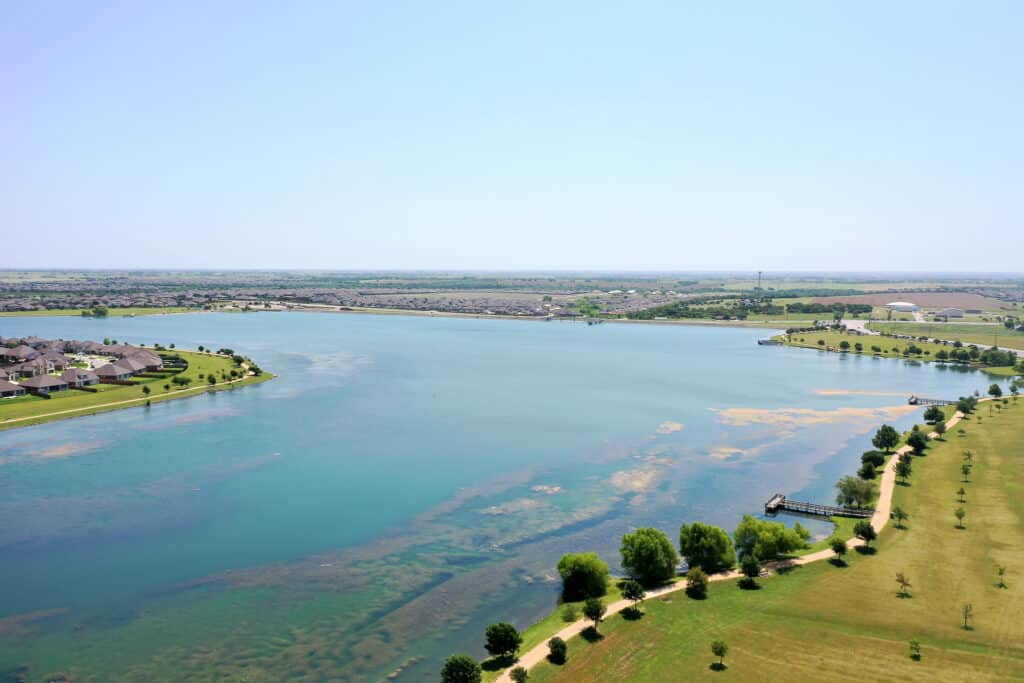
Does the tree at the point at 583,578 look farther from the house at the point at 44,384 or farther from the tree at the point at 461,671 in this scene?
the house at the point at 44,384

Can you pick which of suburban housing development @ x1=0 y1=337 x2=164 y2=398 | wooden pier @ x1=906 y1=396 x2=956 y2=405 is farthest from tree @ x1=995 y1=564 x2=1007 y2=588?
suburban housing development @ x1=0 y1=337 x2=164 y2=398

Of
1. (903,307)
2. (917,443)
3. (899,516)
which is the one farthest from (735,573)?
(903,307)

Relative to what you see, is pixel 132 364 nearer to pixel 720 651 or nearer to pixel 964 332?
pixel 720 651

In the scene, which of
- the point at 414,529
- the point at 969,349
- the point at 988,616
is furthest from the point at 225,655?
the point at 969,349

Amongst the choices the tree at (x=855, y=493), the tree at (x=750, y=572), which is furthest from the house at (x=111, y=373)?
the tree at (x=855, y=493)

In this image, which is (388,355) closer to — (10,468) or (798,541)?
(10,468)

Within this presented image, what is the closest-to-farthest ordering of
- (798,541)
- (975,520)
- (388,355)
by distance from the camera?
(798,541) < (975,520) < (388,355)
